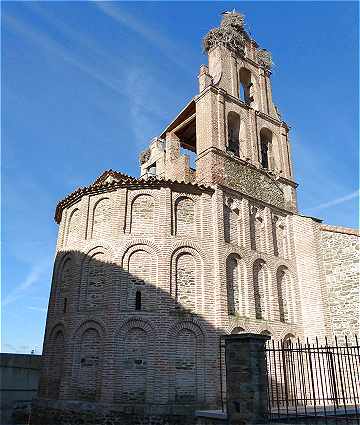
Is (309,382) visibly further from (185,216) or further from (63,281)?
(63,281)

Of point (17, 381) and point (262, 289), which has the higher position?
point (262, 289)

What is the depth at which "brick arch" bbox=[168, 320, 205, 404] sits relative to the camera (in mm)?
11766

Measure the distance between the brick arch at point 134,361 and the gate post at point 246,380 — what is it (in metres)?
3.59

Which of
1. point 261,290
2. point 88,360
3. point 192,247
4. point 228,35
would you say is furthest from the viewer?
point 228,35

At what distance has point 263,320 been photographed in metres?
14.1

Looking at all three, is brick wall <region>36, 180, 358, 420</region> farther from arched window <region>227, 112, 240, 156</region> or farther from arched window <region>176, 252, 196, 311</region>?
arched window <region>227, 112, 240, 156</region>

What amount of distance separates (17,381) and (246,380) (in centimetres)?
1487

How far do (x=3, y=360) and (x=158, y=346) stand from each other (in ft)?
35.9

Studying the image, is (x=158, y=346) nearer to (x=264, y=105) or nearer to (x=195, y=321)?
(x=195, y=321)

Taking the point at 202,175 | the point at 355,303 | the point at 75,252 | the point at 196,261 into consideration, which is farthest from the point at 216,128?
the point at 355,303

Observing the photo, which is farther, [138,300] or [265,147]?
[265,147]

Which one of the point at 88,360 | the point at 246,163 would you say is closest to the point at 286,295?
the point at 246,163

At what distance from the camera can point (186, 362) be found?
12.1 m

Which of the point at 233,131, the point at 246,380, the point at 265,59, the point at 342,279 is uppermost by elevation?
the point at 265,59
